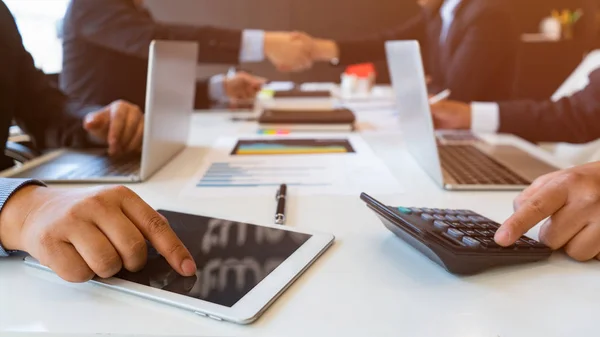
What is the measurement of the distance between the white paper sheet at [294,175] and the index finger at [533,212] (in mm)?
250

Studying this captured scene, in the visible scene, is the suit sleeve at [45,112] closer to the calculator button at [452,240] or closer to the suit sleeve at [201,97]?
the suit sleeve at [201,97]

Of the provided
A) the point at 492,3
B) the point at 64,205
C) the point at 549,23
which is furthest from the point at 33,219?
the point at 549,23

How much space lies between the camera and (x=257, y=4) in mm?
3738

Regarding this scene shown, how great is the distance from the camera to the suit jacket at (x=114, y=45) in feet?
4.83

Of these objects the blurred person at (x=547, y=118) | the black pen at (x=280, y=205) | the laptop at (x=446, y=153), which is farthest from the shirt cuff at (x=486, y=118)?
the black pen at (x=280, y=205)

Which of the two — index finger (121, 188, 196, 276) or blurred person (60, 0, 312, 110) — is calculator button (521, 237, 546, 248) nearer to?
index finger (121, 188, 196, 276)

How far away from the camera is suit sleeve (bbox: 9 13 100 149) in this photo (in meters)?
1.05

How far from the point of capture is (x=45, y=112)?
1.12m

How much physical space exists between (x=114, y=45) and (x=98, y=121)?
676 millimetres

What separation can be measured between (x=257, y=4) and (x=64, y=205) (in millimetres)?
3541

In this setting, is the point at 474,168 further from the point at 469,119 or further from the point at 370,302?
the point at 370,302

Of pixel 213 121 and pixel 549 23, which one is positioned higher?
pixel 549 23

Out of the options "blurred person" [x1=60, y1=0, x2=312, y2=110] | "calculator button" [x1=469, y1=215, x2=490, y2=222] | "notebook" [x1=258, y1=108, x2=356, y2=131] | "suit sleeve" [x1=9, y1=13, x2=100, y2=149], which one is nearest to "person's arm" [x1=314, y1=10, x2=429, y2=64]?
"blurred person" [x1=60, y1=0, x2=312, y2=110]

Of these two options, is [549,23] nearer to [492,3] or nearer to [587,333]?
[492,3]
